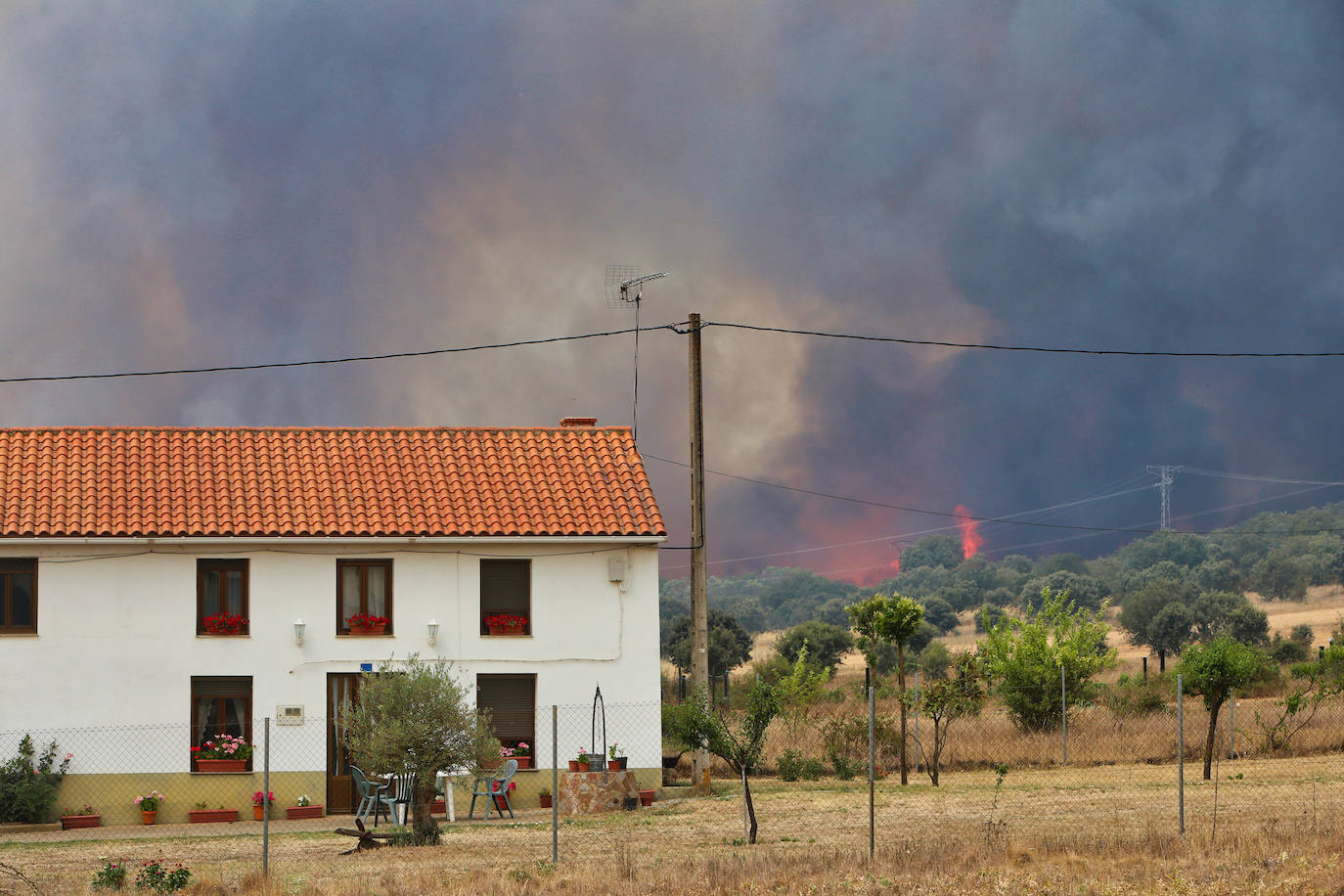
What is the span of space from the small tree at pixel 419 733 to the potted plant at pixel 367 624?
17.5 ft

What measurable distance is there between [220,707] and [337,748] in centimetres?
204

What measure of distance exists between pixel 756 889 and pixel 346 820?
10773mm

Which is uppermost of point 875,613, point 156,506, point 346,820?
point 156,506

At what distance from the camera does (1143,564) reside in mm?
153125

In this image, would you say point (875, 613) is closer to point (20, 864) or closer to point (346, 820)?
point (346, 820)

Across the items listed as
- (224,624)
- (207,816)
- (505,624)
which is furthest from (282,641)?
(505,624)

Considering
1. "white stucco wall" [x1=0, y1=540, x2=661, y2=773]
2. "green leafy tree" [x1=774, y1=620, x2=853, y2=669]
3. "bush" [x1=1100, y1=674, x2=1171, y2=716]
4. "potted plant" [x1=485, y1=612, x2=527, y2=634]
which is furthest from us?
"green leafy tree" [x1=774, y1=620, x2=853, y2=669]

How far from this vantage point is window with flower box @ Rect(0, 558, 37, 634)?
78.1 ft

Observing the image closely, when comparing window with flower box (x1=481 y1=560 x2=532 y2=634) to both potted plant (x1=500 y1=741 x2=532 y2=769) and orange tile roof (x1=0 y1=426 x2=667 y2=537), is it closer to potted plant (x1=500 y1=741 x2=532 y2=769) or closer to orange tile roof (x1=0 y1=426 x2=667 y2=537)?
orange tile roof (x1=0 y1=426 x2=667 y2=537)

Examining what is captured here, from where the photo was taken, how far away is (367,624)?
24.4 meters

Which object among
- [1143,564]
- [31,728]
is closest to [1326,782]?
[31,728]

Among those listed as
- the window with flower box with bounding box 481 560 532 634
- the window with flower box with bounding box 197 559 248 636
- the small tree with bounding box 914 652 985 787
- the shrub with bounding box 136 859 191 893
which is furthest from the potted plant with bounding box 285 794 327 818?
the small tree with bounding box 914 652 985 787

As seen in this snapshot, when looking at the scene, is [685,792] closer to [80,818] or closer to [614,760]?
[614,760]

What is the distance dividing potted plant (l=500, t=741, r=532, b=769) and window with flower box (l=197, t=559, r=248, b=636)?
15.7 ft
